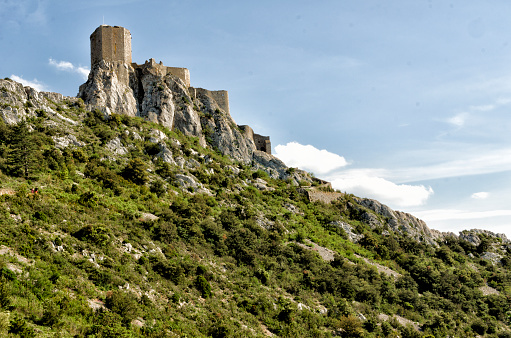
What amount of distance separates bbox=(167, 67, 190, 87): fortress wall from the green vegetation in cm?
1630

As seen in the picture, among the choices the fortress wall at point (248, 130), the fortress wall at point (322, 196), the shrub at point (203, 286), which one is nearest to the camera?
the shrub at point (203, 286)

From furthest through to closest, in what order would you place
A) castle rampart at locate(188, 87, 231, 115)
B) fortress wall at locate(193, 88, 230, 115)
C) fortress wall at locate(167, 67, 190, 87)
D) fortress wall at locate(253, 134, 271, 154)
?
fortress wall at locate(253, 134, 271, 154) → fortress wall at locate(193, 88, 230, 115) → castle rampart at locate(188, 87, 231, 115) → fortress wall at locate(167, 67, 190, 87)

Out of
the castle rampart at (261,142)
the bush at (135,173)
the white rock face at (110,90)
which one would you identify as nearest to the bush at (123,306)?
the bush at (135,173)

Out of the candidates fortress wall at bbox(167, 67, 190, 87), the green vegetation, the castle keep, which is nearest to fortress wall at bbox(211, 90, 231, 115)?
fortress wall at bbox(167, 67, 190, 87)

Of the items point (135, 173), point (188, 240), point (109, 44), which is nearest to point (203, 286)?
point (188, 240)

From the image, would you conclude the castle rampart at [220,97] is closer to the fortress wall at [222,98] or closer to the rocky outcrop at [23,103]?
the fortress wall at [222,98]

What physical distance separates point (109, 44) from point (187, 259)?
4778 centimetres

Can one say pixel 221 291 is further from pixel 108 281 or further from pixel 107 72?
pixel 107 72

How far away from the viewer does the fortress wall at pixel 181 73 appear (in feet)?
234

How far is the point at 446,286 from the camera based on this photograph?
47.1m

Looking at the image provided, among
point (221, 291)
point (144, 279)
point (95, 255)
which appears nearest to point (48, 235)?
point (95, 255)

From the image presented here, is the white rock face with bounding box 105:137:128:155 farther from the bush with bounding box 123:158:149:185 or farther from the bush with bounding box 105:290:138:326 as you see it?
the bush with bounding box 105:290:138:326

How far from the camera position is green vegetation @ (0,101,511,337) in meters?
18.8

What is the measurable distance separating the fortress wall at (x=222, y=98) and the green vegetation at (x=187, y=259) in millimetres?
17876
